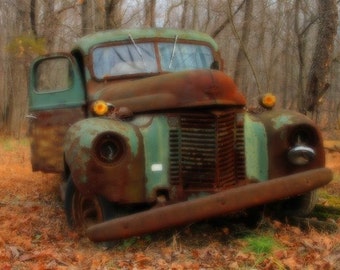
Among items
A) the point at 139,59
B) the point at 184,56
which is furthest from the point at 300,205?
the point at 139,59

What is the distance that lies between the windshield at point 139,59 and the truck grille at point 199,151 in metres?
1.55

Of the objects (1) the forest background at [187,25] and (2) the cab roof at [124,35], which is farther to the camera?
(1) the forest background at [187,25]

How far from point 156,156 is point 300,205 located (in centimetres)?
166

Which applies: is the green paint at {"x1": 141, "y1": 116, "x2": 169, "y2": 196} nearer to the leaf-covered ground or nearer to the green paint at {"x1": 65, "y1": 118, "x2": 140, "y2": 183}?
the green paint at {"x1": 65, "y1": 118, "x2": 140, "y2": 183}

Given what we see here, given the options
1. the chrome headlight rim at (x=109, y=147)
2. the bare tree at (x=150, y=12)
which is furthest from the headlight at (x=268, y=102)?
the bare tree at (x=150, y=12)

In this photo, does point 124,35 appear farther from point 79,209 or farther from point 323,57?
point 323,57

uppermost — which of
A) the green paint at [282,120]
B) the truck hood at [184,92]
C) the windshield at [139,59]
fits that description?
the windshield at [139,59]

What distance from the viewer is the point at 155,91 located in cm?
513

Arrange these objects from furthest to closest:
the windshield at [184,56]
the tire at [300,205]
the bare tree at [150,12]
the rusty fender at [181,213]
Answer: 1. the bare tree at [150,12]
2. the windshield at [184,56]
3. the tire at [300,205]
4. the rusty fender at [181,213]

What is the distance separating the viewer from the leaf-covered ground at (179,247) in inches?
170

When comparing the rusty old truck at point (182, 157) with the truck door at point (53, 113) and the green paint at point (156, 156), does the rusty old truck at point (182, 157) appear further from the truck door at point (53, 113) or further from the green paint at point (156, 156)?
the truck door at point (53, 113)

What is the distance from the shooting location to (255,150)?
513 cm

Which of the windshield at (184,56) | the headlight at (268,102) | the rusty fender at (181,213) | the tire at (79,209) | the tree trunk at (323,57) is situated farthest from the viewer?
the tree trunk at (323,57)

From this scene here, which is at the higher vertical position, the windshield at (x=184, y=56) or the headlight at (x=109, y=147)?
the windshield at (x=184, y=56)
